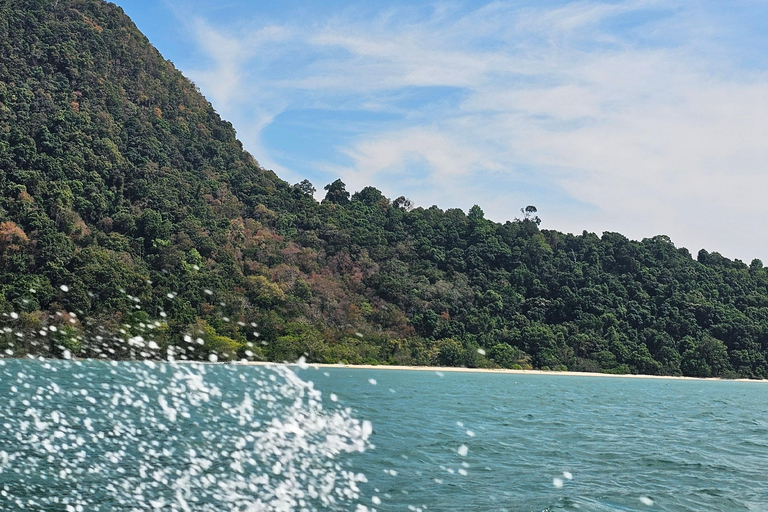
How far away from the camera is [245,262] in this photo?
3740 inches

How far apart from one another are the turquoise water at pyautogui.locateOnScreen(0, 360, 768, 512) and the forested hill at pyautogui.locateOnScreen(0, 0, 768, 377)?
36929 mm

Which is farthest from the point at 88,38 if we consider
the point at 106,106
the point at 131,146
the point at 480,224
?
the point at 480,224

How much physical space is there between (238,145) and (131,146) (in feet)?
109

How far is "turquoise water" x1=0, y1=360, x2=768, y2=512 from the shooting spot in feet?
48.2

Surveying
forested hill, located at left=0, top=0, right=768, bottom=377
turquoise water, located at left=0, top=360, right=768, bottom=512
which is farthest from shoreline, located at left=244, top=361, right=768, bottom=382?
turquoise water, located at left=0, top=360, right=768, bottom=512

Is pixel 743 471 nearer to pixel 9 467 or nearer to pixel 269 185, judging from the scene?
pixel 9 467

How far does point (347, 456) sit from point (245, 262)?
3063 inches

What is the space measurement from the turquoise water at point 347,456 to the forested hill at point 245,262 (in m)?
36.9

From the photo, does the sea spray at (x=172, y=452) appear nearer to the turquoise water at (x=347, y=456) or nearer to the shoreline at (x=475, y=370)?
the turquoise water at (x=347, y=456)

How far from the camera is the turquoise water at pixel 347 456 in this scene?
14.7 metres

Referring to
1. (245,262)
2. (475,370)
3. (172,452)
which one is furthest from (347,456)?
(245,262)

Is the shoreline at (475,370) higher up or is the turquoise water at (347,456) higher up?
the shoreline at (475,370)

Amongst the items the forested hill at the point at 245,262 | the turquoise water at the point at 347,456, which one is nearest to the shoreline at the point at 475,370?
the forested hill at the point at 245,262

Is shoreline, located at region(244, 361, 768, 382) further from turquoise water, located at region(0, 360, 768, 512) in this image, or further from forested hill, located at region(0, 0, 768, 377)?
turquoise water, located at region(0, 360, 768, 512)
